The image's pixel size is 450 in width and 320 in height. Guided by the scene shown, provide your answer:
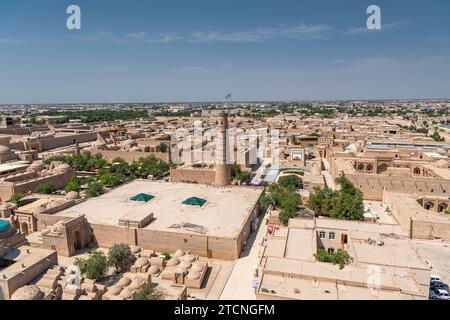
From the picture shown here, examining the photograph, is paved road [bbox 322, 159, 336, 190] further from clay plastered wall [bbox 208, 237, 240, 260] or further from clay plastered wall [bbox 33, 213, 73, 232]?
clay plastered wall [bbox 33, 213, 73, 232]

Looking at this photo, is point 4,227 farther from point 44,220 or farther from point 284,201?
point 284,201

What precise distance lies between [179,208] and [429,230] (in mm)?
18641

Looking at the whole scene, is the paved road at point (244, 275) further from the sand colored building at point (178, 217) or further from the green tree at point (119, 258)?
the green tree at point (119, 258)

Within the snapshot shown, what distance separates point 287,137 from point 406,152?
79.9 ft

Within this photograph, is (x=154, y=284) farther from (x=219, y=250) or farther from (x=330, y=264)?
(x=330, y=264)

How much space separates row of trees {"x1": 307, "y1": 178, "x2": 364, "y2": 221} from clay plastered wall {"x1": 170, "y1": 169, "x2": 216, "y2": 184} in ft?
46.4

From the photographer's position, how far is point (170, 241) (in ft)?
69.8

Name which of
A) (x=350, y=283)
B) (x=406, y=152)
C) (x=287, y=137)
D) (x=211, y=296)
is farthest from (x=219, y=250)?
(x=287, y=137)

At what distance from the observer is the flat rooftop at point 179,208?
74.2 ft

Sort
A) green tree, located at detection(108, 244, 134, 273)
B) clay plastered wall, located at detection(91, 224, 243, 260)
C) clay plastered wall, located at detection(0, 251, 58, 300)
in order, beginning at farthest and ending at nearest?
clay plastered wall, located at detection(91, 224, 243, 260), green tree, located at detection(108, 244, 134, 273), clay plastered wall, located at detection(0, 251, 58, 300)

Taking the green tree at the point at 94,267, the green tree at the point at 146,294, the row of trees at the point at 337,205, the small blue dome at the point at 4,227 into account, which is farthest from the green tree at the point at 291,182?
the small blue dome at the point at 4,227

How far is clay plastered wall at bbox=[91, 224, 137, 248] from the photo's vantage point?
21.9 m

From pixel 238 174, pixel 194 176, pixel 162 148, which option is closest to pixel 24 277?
pixel 194 176

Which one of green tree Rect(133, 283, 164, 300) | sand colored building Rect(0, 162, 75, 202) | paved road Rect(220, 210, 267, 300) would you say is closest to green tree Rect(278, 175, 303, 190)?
paved road Rect(220, 210, 267, 300)
